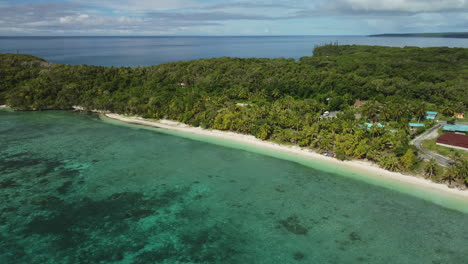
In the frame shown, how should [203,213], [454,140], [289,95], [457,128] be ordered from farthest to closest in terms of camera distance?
[289,95] → [457,128] → [454,140] → [203,213]

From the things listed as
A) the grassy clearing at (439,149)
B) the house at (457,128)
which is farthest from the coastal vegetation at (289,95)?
the grassy clearing at (439,149)

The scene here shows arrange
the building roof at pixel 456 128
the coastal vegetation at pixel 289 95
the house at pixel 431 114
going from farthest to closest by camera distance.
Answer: the house at pixel 431 114 → the building roof at pixel 456 128 → the coastal vegetation at pixel 289 95

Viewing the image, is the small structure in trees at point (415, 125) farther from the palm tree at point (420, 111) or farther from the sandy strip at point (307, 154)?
the sandy strip at point (307, 154)

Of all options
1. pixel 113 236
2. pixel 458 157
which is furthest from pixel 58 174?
pixel 458 157

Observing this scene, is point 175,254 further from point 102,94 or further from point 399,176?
point 102,94

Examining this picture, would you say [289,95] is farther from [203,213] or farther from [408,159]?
[203,213]

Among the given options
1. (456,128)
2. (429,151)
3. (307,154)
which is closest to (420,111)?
(456,128)
